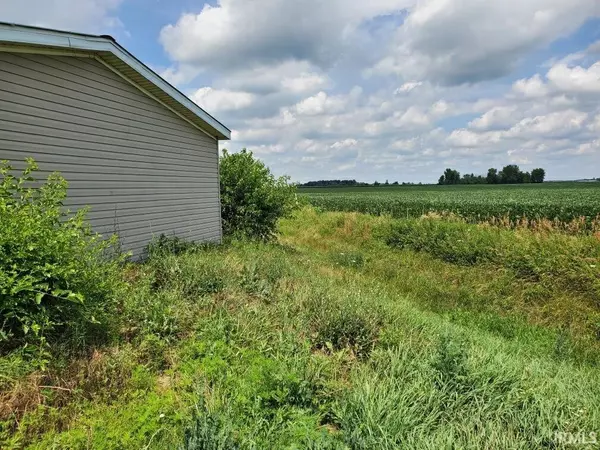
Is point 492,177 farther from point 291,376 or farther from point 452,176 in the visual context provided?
point 291,376

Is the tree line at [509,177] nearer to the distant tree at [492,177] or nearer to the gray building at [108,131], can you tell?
the distant tree at [492,177]

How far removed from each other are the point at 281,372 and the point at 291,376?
0.14 metres

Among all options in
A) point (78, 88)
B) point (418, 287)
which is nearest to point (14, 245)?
point (78, 88)

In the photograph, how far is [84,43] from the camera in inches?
246

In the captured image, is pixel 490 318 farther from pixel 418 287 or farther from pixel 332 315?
pixel 332 315

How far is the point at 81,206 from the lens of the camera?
22.4 ft

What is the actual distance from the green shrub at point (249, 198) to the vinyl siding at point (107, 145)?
170cm

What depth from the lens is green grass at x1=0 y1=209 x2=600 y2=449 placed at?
2.97 m

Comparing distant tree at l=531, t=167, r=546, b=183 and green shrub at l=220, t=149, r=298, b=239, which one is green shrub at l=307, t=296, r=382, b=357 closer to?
green shrub at l=220, t=149, r=298, b=239

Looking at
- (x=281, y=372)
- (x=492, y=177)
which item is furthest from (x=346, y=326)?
(x=492, y=177)

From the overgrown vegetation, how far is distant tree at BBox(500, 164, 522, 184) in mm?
76721

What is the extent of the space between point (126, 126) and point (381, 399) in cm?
737

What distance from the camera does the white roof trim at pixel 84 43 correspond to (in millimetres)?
5184

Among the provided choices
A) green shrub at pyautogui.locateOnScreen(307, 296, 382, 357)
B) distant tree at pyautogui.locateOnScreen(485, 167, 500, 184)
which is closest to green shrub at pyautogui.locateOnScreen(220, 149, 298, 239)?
green shrub at pyautogui.locateOnScreen(307, 296, 382, 357)
